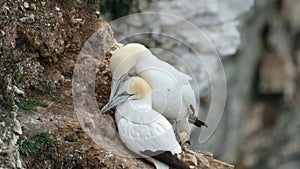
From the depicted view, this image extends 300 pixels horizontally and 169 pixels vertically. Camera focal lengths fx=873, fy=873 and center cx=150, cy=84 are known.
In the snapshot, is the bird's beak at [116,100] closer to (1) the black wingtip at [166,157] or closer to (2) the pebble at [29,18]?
(1) the black wingtip at [166,157]

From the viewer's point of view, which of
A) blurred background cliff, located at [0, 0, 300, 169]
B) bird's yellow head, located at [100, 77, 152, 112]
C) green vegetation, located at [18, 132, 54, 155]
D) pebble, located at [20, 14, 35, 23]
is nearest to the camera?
green vegetation, located at [18, 132, 54, 155]

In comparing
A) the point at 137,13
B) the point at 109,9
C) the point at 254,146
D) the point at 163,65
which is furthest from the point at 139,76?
the point at 254,146

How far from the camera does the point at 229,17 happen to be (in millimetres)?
9320

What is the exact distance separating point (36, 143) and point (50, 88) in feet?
1.76

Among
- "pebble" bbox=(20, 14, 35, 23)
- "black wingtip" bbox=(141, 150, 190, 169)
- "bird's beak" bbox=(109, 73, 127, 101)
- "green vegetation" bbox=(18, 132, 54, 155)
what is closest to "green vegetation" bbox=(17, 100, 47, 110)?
"green vegetation" bbox=(18, 132, 54, 155)

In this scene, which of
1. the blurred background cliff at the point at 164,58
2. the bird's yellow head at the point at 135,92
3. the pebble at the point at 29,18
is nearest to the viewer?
the blurred background cliff at the point at 164,58

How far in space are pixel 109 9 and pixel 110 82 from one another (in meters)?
2.50

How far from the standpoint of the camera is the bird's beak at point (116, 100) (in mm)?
4133

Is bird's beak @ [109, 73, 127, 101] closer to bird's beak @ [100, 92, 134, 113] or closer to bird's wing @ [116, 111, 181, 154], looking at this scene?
bird's beak @ [100, 92, 134, 113]

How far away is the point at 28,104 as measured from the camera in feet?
13.9

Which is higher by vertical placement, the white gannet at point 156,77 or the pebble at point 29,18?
the pebble at point 29,18

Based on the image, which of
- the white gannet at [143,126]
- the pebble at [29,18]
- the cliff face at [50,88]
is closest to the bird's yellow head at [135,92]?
the white gannet at [143,126]

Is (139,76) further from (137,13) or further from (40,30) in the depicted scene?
(137,13)

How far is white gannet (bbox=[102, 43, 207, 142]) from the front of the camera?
4.18 m
